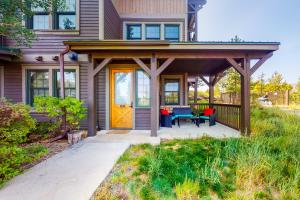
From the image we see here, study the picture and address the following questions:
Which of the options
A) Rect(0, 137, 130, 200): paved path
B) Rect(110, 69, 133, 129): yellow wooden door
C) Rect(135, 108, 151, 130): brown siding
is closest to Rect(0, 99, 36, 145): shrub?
Rect(0, 137, 130, 200): paved path

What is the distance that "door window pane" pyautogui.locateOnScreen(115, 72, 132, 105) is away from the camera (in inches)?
263

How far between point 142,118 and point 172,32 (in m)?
5.02

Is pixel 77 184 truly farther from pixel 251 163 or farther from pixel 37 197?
pixel 251 163

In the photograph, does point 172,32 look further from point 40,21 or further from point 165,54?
point 40,21

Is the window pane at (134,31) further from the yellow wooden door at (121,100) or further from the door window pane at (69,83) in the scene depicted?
the door window pane at (69,83)

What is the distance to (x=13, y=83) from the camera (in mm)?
6297

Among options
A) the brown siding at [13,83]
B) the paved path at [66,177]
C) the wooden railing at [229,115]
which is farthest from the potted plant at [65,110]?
the wooden railing at [229,115]

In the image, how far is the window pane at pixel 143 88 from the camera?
21.7ft

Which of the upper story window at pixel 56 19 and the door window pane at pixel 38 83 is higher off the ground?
the upper story window at pixel 56 19

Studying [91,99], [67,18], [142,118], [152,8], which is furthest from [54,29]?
[152,8]

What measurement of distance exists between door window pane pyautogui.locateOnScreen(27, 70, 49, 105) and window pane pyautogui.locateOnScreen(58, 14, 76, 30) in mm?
1896

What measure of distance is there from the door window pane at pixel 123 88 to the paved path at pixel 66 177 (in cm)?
272

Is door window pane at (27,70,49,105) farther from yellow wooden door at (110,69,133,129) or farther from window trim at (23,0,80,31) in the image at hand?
yellow wooden door at (110,69,133,129)

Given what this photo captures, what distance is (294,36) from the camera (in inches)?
923
